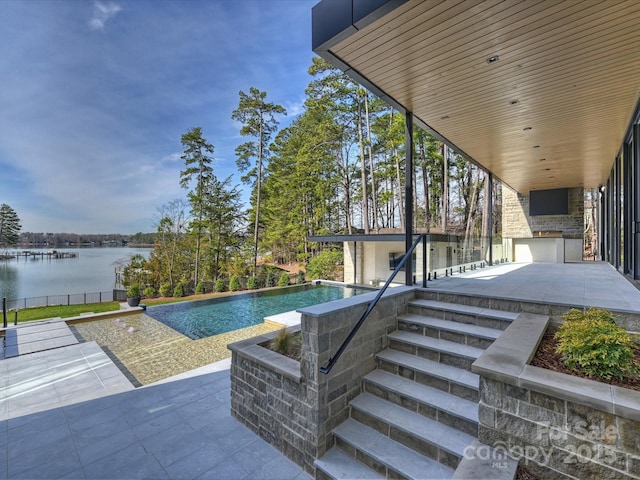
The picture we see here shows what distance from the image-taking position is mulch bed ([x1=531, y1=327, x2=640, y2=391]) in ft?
5.93

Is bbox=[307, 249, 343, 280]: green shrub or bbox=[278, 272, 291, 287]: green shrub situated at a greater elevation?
bbox=[307, 249, 343, 280]: green shrub

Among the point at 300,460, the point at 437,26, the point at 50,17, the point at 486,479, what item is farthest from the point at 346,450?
the point at 50,17

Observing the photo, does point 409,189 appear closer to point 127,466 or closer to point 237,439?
point 237,439

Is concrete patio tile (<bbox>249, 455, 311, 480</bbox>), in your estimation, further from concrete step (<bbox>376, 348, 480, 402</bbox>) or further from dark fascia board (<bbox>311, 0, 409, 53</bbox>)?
dark fascia board (<bbox>311, 0, 409, 53</bbox>)

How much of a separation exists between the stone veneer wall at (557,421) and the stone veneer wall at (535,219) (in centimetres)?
1223

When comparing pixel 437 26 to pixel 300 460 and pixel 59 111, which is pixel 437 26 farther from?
pixel 59 111

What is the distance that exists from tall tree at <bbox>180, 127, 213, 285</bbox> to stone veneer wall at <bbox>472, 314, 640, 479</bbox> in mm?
17102

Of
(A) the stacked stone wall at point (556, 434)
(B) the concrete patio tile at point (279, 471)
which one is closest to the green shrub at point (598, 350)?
(A) the stacked stone wall at point (556, 434)

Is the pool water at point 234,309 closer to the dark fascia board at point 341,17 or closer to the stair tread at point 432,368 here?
the stair tread at point 432,368

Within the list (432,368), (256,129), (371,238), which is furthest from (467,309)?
(256,129)

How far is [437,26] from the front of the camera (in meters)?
2.67

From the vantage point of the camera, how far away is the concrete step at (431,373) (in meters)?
2.51

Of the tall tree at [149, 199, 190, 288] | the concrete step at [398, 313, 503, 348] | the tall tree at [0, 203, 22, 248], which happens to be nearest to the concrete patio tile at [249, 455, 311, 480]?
the concrete step at [398, 313, 503, 348]

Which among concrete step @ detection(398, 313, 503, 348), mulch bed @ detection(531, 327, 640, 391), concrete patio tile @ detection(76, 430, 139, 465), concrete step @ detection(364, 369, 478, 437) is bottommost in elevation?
concrete patio tile @ detection(76, 430, 139, 465)
